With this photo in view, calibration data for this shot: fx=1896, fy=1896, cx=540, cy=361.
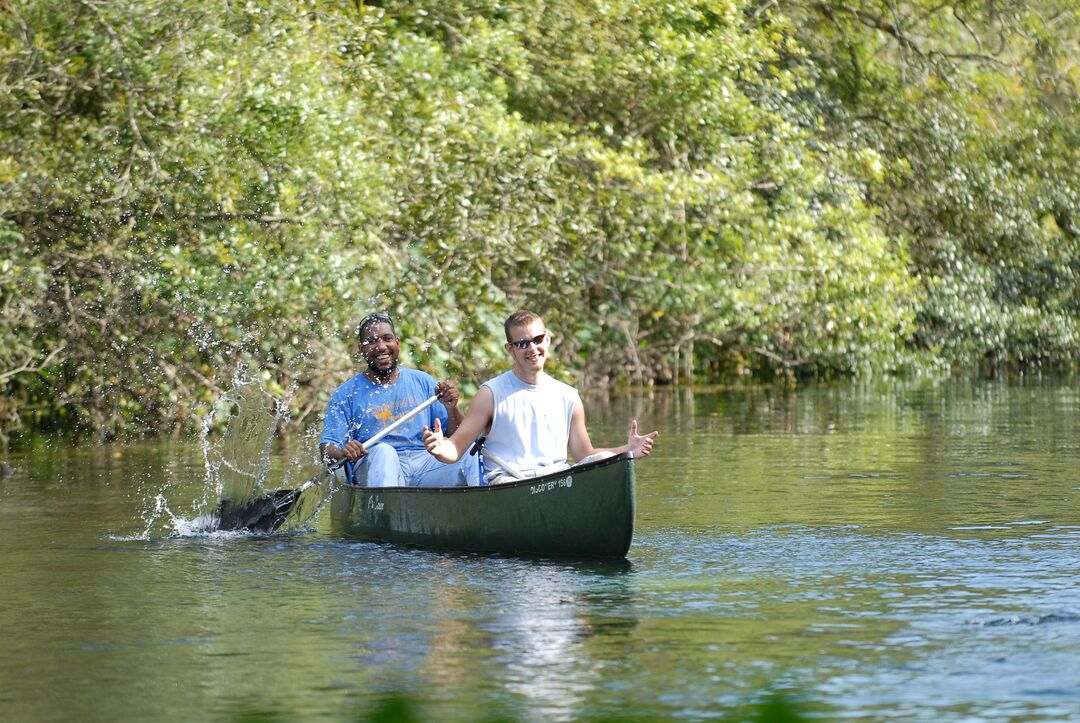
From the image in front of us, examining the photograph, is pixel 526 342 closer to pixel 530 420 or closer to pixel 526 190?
pixel 530 420

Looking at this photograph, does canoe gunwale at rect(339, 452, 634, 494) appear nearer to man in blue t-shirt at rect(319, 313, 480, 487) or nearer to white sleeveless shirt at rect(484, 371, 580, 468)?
white sleeveless shirt at rect(484, 371, 580, 468)

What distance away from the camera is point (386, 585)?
357 inches

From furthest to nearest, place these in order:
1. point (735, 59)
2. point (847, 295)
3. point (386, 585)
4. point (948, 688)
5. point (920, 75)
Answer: point (920, 75), point (847, 295), point (735, 59), point (386, 585), point (948, 688)

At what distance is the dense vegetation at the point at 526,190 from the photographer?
17.2 metres

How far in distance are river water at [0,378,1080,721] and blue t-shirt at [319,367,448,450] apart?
66 cm

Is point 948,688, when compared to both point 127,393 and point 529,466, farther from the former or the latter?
point 127,393

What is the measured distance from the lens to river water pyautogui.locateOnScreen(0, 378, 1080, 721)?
6355 mm

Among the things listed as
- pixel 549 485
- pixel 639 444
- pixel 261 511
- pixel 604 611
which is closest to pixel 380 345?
pixel 261 511

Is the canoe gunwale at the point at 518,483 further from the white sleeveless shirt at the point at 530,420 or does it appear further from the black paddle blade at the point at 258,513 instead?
the black paddle blade at the point at 258,513

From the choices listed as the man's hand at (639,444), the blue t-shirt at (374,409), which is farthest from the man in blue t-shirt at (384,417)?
the man's hand at (639,444)

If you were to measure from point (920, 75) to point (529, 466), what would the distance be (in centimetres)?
2183

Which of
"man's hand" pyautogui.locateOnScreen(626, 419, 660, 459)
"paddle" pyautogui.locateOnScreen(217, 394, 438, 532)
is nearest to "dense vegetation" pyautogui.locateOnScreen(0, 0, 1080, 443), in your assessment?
"paddle" pyautogui.locateOnScreen(217, 394, 438, 532)

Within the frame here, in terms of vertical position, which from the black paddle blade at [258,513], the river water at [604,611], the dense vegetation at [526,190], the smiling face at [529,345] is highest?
the dense vegetation at [526,190]

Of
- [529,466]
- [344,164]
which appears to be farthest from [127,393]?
[529,466]
